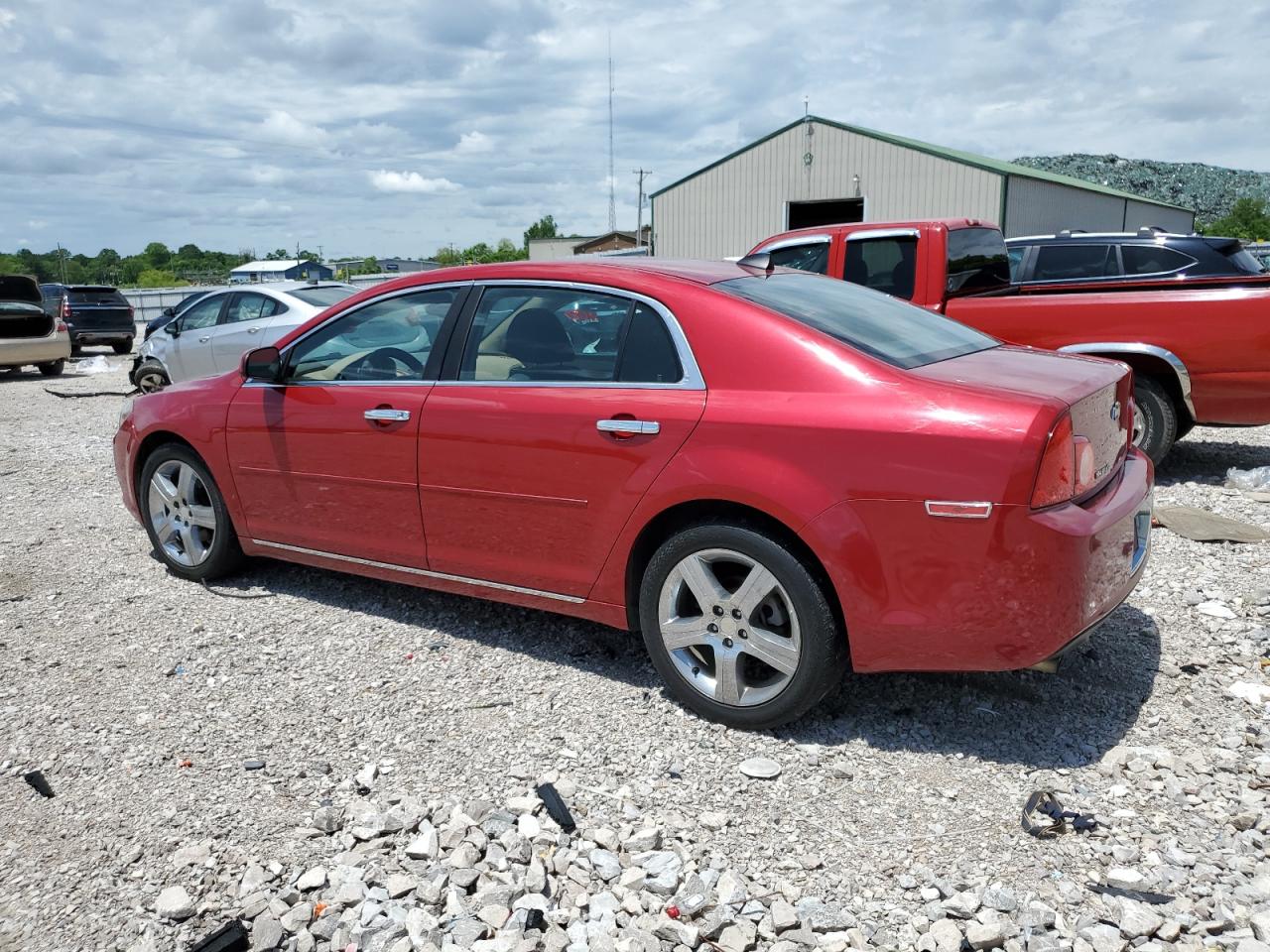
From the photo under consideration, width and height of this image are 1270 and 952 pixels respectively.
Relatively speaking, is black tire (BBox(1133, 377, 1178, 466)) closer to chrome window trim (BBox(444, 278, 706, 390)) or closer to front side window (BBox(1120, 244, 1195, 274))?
front side window (BBox(1120, 244, 1195, 274))

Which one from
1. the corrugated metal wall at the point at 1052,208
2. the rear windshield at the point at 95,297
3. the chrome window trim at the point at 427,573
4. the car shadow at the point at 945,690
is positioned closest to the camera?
the car shadow at the point at 945,690

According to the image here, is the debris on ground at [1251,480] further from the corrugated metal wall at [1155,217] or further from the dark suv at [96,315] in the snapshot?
the corrugated metal wall at [1155,217]

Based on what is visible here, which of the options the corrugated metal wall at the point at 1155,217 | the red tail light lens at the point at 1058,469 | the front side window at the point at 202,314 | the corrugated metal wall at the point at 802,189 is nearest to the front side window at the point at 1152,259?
the red tail light lens at the point at 1058,469

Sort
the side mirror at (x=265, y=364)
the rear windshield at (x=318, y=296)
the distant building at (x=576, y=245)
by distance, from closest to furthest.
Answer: the side mirror at (x=265, y=364) → the rear windshield at (x=318, y=296) → the distant building at (x=576, y=245)

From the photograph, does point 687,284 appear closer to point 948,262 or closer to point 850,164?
point 948,262

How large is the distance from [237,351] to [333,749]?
9.51m

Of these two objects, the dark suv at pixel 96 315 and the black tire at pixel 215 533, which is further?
the dark suv at pixel 96 315

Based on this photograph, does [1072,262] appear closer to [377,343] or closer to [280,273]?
[377,343]

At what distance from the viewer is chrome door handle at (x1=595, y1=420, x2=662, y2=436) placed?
11.5 feet

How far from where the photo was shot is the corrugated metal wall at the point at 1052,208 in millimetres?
25641

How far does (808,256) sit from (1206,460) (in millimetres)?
3530

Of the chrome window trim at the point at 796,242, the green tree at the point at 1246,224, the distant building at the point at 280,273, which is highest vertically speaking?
the green tree at the point at 1246,224

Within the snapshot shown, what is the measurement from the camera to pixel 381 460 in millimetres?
4277

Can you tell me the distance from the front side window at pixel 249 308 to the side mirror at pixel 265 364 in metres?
7.62
